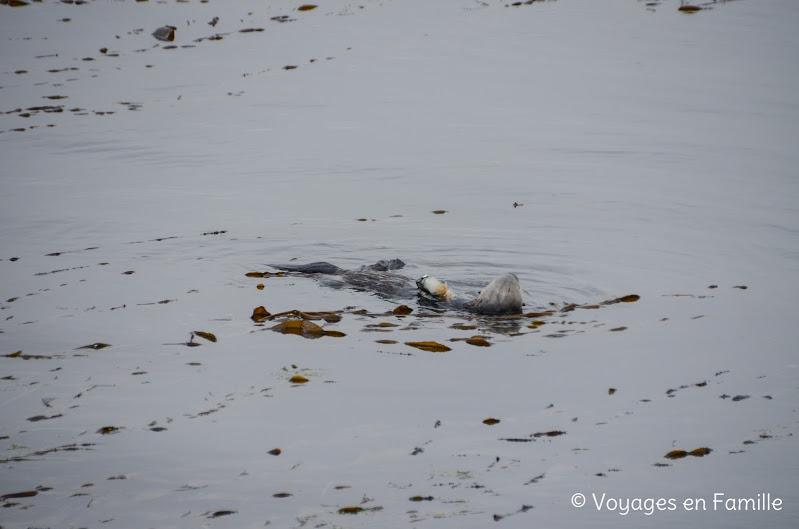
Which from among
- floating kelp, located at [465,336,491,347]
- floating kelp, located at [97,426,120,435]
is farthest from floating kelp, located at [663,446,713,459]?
floating kelp, located at [97,426,120,435]

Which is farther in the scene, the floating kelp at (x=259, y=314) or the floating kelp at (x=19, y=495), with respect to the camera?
the floating kelp at (x=259, y=314)

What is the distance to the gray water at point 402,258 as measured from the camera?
10.8 ft

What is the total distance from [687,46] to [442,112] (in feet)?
16.5

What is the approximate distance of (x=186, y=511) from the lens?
3.03m

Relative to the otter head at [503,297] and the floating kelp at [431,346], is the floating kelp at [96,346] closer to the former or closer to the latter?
the floating kelp at [431,346]

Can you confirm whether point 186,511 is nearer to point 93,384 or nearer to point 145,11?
point 93,384

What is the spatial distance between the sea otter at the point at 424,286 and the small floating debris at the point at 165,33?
9.71 m

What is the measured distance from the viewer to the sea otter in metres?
5.40

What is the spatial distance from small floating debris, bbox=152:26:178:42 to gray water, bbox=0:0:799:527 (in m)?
0.35

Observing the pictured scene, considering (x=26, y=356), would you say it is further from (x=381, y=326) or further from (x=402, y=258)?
(x=402, y=258)

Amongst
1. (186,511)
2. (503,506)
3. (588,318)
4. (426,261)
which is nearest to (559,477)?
(503,506)

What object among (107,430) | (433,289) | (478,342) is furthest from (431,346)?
(107,430)

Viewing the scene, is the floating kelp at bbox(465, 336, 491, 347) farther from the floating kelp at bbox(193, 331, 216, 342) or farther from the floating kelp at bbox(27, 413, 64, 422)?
the floating kelp at bbox(27, 413, 64, 422)

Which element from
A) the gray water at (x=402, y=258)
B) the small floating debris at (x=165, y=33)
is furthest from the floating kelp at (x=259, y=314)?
the small floating debris at (x=165, y=33)
